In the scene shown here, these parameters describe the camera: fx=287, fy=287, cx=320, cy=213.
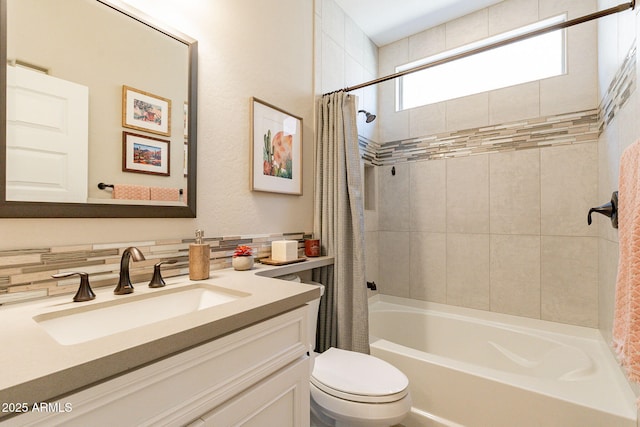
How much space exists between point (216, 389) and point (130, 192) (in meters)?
0.81

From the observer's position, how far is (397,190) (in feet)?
8.73

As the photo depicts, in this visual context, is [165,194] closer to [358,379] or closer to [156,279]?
[156,279]

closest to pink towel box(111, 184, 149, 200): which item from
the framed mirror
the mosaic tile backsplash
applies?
the framed mirror

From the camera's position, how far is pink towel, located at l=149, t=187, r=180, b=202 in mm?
1176

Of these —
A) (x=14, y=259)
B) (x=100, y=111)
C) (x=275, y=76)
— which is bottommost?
(x=14, y=259)

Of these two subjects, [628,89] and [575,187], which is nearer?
[628,89]

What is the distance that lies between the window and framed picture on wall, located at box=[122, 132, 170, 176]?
217cm

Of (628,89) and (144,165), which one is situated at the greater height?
(628,89)

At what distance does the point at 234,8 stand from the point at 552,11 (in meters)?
2.19

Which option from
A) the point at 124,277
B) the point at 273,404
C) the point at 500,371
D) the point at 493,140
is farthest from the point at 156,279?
the point at 493,140

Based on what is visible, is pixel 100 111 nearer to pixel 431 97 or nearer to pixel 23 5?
pixel 23 5

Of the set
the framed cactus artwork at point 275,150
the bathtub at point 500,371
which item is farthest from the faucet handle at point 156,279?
the bathtub at point 500,371

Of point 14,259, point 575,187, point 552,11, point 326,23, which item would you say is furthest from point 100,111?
point 552,11

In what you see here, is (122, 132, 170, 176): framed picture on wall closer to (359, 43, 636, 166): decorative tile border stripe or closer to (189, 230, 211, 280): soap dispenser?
(189, 230, 211, 280): soap dispenser
